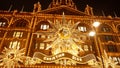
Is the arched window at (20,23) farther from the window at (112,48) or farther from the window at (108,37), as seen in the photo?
the window at (112,48)

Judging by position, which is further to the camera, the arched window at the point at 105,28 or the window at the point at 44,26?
the arched window at the point at 105,28

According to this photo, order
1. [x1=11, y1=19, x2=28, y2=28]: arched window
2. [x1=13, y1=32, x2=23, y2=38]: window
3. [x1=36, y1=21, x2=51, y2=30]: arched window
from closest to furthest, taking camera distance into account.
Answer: [x1=13, y1=32, x2=23, y2=38]: window → [x1=11, y1=19, x2=28, y2=28]: arched window → [x1=36, y1=21, x2=51, y2=30]: arched window

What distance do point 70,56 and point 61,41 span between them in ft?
11.3

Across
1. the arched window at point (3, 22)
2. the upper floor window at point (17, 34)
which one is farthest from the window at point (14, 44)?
the arched window at point (3, 22)

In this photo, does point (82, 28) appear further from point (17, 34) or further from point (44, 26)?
point (17, 34)

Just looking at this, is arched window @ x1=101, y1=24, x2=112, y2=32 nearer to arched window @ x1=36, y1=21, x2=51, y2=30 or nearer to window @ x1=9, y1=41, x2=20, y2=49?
arched window @ x1=36, y1=21, x2=51, y2=30

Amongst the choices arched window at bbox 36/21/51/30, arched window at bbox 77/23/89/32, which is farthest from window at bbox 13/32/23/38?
arched window at bbox 77/23/89/32

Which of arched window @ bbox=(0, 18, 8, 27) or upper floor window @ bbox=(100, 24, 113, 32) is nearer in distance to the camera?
arched window @ bbox=(0, 18, 8, 27)

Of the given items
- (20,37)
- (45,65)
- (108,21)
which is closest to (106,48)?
(108,21)

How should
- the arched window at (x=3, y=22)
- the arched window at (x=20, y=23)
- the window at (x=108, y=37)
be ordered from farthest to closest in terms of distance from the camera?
the arched window at (x=20, y=23), the arched window at (x=3, y=22), the window at (x=108, y=37)

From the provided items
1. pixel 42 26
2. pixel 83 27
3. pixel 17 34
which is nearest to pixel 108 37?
pixel 83 27

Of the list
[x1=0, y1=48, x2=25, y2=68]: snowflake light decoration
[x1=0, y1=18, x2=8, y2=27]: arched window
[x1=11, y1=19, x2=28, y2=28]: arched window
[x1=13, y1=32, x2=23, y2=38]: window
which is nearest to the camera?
[x1=0, y1=48, x2=25, y2=68]: snowflake light decoration

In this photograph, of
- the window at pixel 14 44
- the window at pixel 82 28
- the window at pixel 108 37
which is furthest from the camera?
the window at pixel 82 28

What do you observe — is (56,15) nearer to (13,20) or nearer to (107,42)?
(13,20)
